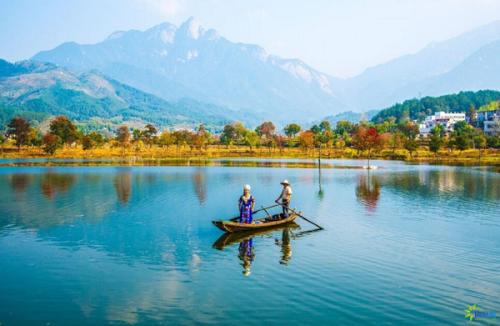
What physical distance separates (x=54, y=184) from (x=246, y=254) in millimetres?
36874

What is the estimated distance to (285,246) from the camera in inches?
938

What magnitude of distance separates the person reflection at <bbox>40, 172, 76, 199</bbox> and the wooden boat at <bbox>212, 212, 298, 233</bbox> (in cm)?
2263

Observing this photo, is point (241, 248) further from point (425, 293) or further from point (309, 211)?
point (309, 211)

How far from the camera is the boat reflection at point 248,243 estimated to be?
20844 millimetres

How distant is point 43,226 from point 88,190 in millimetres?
18370

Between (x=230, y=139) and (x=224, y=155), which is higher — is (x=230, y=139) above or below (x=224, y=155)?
above

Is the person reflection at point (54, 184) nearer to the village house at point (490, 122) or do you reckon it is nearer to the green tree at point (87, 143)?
the green tree at point (87, 143)

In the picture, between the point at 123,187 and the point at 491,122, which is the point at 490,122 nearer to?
the point at 491,122

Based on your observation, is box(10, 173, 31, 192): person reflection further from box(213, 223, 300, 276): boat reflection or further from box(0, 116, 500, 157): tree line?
box(0, 116, 500, 157): tree line

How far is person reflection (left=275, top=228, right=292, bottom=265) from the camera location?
21.2 m

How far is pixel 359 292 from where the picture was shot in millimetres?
16750

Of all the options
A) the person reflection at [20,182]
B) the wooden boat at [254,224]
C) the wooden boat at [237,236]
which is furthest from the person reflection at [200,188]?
the person reflection at [20,182]

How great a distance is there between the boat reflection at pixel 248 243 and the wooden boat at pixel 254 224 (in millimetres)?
339

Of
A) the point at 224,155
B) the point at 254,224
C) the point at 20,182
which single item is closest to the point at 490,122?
the point at 224,155
